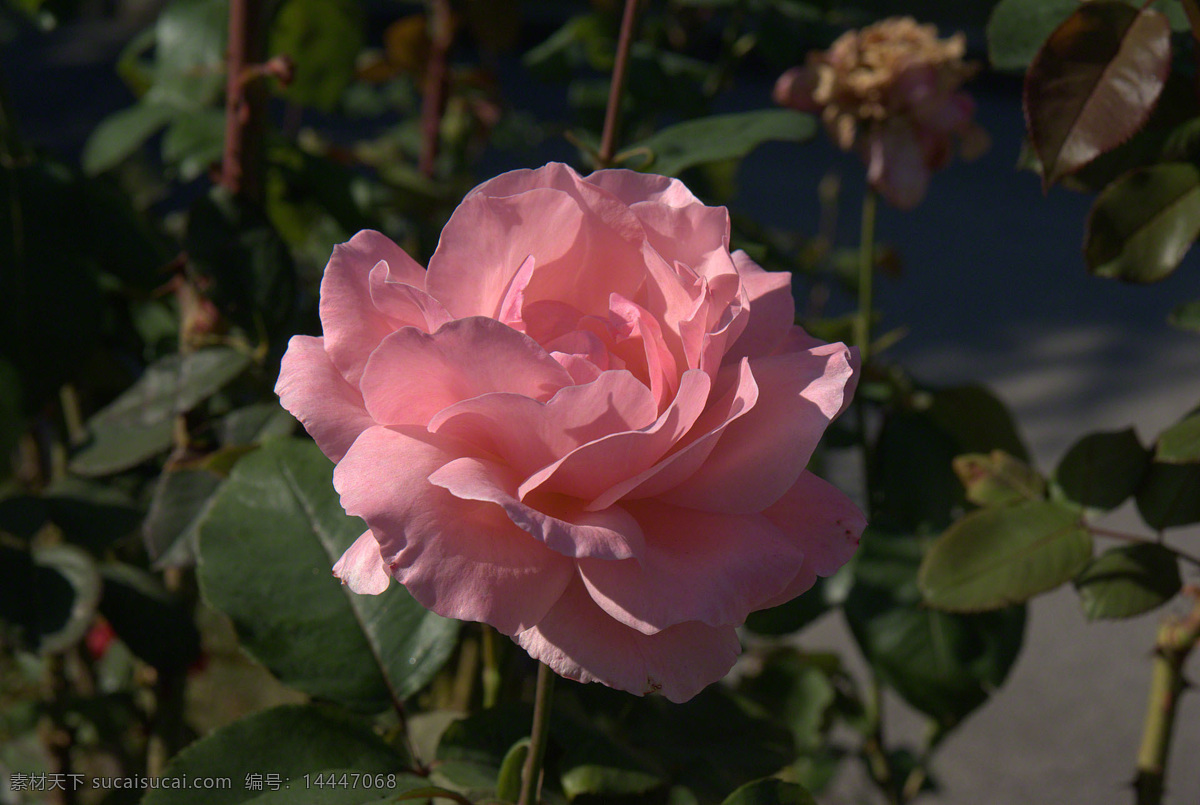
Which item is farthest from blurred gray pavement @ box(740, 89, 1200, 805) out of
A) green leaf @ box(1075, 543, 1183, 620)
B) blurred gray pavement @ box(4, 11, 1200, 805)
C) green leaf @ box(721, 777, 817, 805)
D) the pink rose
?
the pink rose

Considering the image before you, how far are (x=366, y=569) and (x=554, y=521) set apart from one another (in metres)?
0.06

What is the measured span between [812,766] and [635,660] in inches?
27.6

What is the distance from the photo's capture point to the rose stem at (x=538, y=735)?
0.30m

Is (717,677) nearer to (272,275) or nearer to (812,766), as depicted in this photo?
(272,275)

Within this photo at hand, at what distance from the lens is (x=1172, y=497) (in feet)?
1.36

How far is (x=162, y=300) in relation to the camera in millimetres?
660

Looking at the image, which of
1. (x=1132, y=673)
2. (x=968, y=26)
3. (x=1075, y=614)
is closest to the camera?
(x=1132, y=673)

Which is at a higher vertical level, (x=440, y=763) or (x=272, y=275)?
(x=272, y=275)

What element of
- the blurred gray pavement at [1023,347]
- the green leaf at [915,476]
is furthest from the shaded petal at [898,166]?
the blurred gray pavement at [1023,347]

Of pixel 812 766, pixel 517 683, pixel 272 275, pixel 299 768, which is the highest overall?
pixel 272 275

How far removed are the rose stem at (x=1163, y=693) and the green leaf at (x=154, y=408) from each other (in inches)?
18.5

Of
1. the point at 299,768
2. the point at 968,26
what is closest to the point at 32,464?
the point at 299,768

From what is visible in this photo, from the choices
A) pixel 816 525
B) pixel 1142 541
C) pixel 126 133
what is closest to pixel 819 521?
pixel 816 525

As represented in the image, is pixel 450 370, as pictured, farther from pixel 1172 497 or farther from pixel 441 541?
pixel 1172 497
